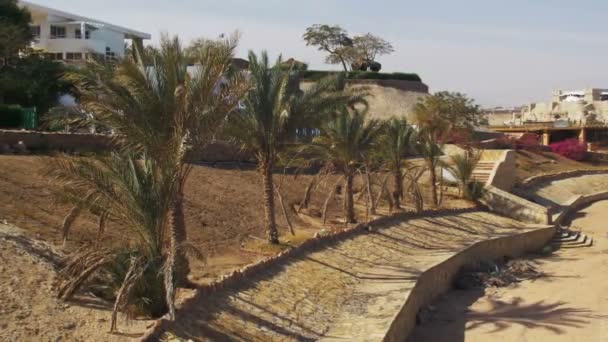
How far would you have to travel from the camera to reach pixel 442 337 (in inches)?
620

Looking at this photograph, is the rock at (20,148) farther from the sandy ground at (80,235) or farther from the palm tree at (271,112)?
the palm tree at (271,112)

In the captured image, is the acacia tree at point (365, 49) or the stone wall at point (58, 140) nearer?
the stone wall at point (58, 140)

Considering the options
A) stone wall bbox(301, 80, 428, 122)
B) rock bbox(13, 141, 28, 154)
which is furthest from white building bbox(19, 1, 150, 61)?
rock bbox(13, 141, 28, 154)

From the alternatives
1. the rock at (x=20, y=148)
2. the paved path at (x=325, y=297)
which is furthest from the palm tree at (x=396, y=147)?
the rock at (x=20, y=148)

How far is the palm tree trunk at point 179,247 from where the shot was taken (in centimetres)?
1092

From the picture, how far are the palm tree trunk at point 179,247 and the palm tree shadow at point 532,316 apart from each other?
7.54 meters

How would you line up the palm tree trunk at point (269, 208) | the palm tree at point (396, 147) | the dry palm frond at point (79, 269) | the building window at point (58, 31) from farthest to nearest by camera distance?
the building window at point (58, 31) < the palm tree at point (396, 147) < the palm tree trunk at point (269, 208) < the dry palm frond at point (79, 269)

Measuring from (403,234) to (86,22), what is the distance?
35.1 meters

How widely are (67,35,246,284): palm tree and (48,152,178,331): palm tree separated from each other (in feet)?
2.51

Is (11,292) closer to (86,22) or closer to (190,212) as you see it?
(190,212)

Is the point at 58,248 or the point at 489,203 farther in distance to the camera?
the point at 489,203

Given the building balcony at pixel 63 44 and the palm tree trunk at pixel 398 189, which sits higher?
the building balcony at pixel 63 44

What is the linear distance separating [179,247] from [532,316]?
10.1 m

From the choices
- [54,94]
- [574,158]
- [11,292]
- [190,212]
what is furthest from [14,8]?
[574,158]
